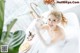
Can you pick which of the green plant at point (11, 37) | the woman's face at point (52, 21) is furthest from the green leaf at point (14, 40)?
the woman's face at point (52, 21)

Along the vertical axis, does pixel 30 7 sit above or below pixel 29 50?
above

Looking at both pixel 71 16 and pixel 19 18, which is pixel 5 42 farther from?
pixel 71 16

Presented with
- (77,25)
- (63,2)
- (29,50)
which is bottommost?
(29,50)

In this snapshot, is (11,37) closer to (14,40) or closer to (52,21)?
(14,40)

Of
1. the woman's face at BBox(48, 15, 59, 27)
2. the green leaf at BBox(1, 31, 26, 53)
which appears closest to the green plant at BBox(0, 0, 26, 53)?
the green leaf at BBox(1, 31, 26, 53)

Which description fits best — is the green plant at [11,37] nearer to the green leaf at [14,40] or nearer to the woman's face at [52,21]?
the green leaf at [14,40]

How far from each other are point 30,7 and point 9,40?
0.62 ft

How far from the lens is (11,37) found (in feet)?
2.85

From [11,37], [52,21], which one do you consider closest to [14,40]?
[11,37]

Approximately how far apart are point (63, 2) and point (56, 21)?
10 cm

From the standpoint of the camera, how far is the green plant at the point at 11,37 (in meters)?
0.86

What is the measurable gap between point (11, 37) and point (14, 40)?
2 cm

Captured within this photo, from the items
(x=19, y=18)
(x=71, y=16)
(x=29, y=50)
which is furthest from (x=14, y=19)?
(x=71, y=16)

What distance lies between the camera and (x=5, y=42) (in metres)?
0.86
